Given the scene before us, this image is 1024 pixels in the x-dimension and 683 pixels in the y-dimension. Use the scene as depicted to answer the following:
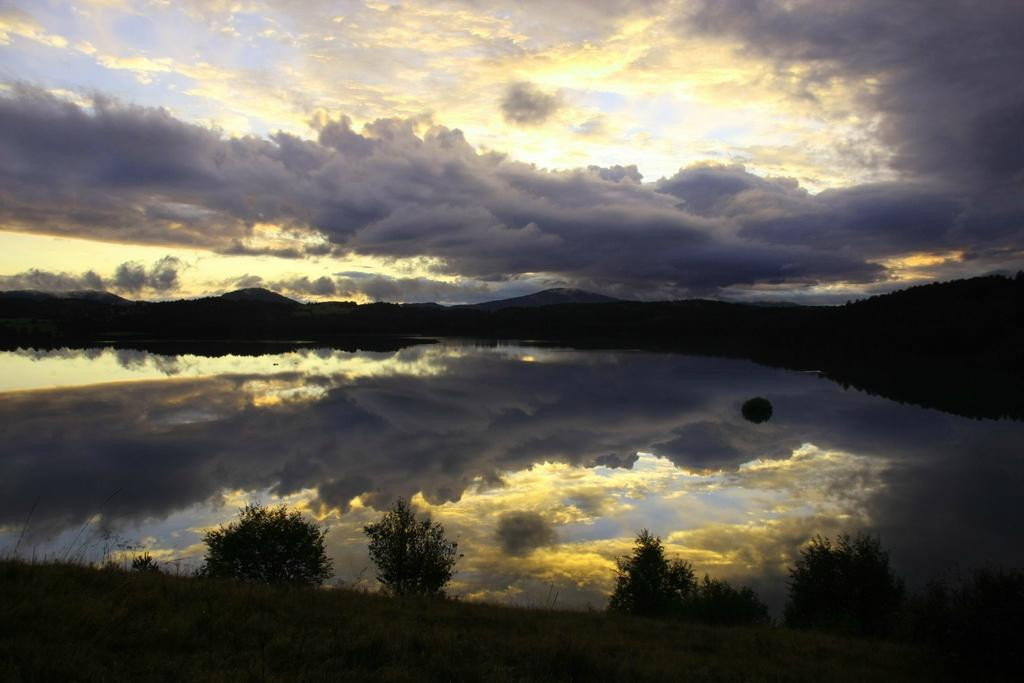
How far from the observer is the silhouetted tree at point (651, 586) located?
75.3 ft

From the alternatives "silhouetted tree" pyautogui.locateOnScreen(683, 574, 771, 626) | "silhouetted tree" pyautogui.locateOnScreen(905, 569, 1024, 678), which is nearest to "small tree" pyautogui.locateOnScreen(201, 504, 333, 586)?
"silhouetted tree" pyautogui.locateOnScreen(683, 574, 771, 626)

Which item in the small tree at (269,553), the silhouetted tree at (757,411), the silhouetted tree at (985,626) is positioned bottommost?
the small tree at (269,553)

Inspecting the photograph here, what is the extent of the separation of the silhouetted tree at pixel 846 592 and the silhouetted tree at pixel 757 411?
182ft

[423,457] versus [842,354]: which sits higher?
[842,354]

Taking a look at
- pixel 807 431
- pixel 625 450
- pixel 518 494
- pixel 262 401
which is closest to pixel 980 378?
pixel 807 431

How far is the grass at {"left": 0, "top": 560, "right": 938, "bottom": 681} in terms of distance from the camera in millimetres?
8773

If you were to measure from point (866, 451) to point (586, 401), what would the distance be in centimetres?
3865

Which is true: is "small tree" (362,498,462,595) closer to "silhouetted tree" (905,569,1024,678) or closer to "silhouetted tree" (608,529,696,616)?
"silhouetted tree" (608,529,696,616)

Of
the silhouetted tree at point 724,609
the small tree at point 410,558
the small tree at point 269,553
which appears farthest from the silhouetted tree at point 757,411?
the small tree at point 269,553

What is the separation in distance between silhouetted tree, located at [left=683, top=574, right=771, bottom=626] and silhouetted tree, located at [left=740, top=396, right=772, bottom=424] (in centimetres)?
5888

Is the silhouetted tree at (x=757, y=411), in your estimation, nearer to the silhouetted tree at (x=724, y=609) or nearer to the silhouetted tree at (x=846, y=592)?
the silhouetted tree at (x=846, y=592)

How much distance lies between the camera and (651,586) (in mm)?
23641

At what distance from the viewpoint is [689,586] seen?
80.8 ft

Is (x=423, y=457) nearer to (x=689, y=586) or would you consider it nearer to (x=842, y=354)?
(x=689, y=586)
